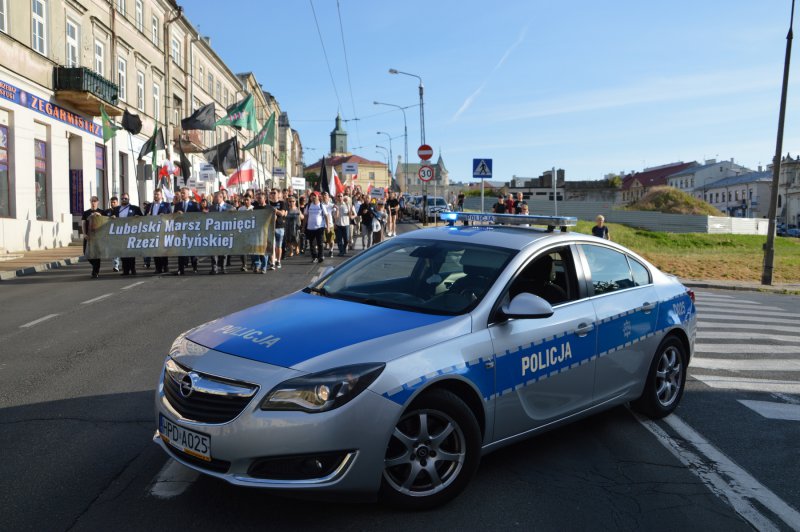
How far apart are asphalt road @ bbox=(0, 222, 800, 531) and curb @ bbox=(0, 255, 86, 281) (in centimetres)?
852

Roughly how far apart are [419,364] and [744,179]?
12995 centimetres

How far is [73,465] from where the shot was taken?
171 inches

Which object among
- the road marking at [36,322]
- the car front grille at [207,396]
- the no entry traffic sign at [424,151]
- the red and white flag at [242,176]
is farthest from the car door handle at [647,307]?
the red and white flag at [242,176]

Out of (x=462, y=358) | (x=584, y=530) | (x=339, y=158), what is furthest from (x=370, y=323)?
(x=339, y=158)

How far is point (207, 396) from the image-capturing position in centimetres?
358

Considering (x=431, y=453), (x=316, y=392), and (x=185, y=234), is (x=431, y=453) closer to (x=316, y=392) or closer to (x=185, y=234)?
(x=316, y=392)

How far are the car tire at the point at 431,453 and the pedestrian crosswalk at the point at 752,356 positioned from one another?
11.7 feet

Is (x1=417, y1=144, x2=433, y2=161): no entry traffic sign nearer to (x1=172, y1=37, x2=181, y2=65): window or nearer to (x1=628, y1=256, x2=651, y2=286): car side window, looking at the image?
(x1=172, y1=37, x2=181, y2=65): window

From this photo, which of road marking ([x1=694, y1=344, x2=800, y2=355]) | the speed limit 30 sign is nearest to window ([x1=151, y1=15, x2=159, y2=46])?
the speed limit 30 sign

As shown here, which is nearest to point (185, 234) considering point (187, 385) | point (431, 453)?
point (187, 385)

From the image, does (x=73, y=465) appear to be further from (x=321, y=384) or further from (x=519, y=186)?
(x=519, y=186)

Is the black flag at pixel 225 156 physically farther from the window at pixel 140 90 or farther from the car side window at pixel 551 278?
the car side window at pixel 551 278

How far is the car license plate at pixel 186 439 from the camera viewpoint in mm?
3543

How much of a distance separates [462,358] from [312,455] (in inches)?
39.7
